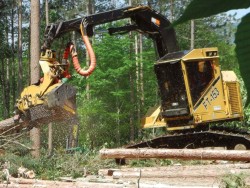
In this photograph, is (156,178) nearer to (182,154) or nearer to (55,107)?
(182,154)

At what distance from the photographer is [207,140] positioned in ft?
34.7

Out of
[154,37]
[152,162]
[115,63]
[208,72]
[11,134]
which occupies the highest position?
[115,63]

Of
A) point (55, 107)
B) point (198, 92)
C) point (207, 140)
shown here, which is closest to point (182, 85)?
point (198, 92)

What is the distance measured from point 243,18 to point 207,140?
410 inches

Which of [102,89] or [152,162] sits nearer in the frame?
[152,162]

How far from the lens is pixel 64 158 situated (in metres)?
9.76

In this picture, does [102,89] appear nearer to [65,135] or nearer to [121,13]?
[65,135]

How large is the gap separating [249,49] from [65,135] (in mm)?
20710

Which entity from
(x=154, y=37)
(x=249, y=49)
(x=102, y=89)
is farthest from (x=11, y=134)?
(x=102, y=89)

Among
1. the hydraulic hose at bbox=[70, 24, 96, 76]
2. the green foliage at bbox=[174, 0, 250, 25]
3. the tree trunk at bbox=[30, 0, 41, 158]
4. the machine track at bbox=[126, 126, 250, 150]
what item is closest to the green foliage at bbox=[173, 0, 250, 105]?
the green foliage at bbox=[174, 0, 250, 25]

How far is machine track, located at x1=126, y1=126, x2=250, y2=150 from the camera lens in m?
10.1

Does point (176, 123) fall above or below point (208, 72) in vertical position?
below

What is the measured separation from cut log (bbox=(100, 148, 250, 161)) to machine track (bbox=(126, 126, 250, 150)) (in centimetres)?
150

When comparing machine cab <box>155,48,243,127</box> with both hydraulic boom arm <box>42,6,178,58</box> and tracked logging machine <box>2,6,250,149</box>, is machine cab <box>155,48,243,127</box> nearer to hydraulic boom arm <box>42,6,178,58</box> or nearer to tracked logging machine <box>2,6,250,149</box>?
tracked logging machine <box>2,6,250,149</box>
